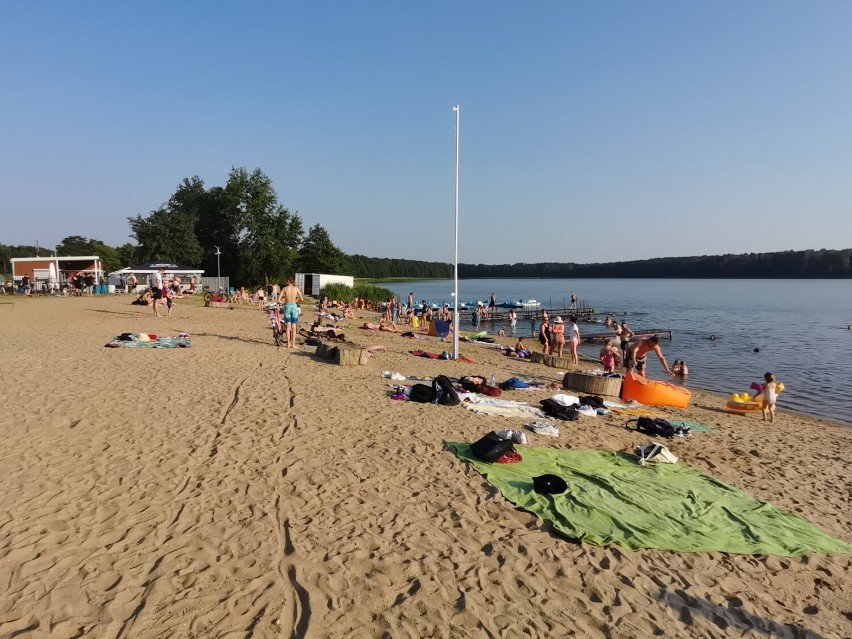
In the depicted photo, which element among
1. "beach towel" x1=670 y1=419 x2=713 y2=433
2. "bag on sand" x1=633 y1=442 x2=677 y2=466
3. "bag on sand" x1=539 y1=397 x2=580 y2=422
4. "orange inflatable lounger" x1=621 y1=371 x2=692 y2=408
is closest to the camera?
"bag on sand" x1=633 y1=442 x2=677 y2=466

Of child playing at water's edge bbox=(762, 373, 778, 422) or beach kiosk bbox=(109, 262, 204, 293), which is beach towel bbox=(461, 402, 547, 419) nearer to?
child playing at water's edge bbox=(762, 373, 778, 422)

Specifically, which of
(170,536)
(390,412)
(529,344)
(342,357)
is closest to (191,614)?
(170,536)

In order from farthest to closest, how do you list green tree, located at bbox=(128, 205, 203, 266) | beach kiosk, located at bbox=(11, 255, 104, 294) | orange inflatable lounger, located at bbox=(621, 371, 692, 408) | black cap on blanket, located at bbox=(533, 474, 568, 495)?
1. green tree, located at bbox=(128, 205, 203, 266)
2. beach kiosk, located at bbox=(11, 255, 104, 294)
3. orange inflatable lounger, located at bbox=(621, 371, 692, 408)
4. black cap on blanket, located at bbox=(533, 474, 568, 495)

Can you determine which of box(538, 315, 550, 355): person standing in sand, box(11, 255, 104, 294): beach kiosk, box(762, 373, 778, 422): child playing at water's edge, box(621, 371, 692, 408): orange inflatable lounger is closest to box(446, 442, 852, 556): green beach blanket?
box(621, 371, 692, 408): orange inflatable lounger

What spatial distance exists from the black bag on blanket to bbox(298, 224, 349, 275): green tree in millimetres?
48410

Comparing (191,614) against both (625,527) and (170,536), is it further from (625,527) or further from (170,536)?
(625,527)

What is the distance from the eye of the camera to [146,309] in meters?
23.3

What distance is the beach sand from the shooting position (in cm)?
327

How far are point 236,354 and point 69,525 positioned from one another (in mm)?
8828

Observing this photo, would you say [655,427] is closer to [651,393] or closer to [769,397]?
[651,393]

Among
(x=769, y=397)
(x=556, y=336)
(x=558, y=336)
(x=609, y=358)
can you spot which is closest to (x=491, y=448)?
(x=769, y=397)

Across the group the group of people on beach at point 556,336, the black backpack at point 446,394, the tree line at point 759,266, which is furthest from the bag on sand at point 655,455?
the tree line at point 759,266

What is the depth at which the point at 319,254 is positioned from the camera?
53.1 m

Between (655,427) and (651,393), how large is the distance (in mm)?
3082
